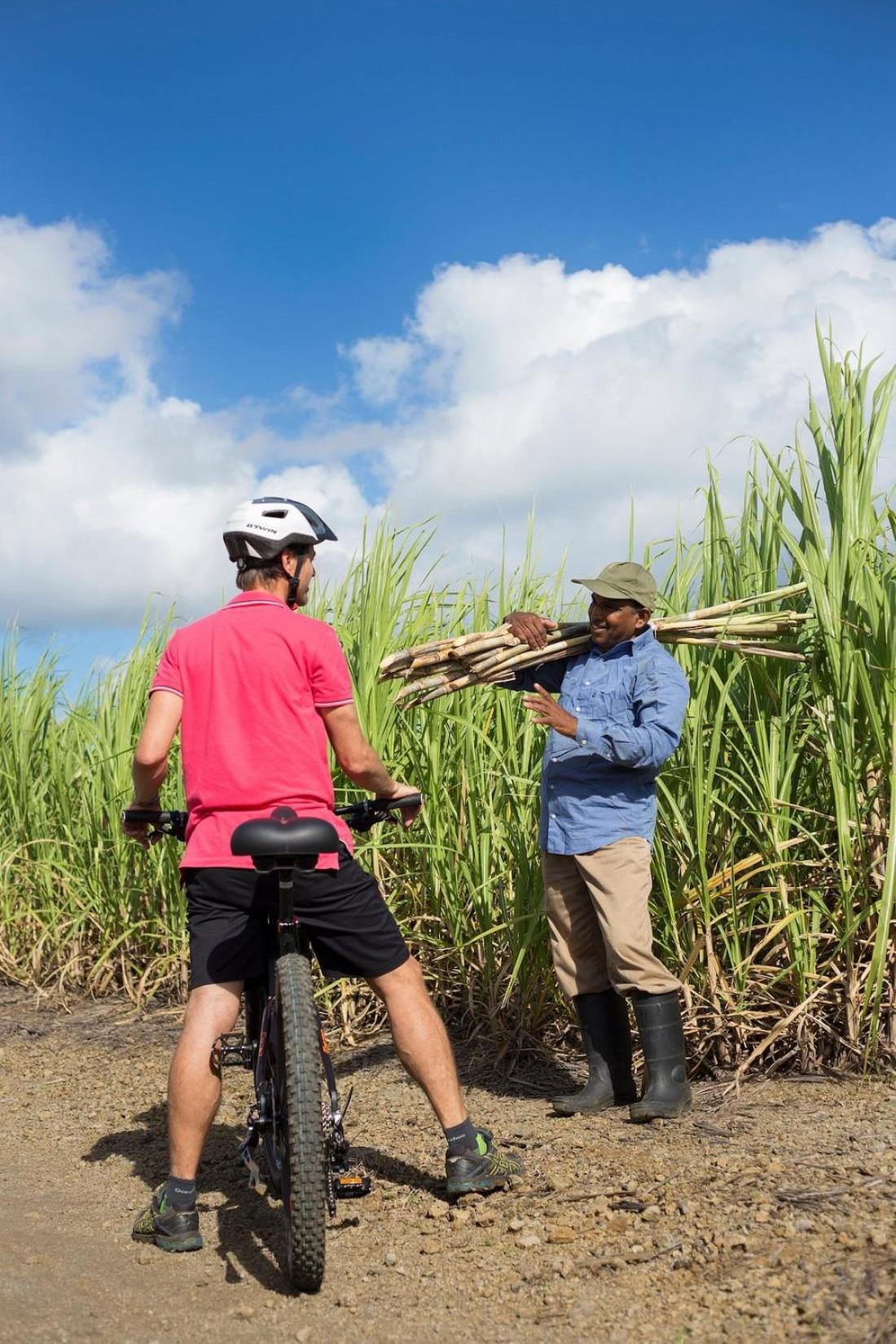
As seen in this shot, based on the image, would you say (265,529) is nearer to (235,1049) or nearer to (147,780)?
(147,780)

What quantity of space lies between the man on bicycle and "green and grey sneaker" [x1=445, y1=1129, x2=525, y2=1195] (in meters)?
0.28

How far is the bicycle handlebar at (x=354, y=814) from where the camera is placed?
364 centimetres

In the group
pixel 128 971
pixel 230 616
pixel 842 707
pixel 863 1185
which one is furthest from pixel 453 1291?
pixel 128 971

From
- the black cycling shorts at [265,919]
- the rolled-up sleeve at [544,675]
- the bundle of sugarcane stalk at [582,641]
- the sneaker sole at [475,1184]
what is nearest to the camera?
the black cycling shorts at [265,919]

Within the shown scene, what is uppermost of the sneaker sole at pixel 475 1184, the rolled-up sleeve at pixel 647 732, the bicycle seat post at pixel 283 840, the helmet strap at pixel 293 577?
the helmet strap at pixel 293 577

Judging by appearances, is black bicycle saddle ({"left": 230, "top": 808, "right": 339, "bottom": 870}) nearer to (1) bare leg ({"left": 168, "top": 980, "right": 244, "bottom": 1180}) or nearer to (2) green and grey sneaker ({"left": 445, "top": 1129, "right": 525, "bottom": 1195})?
(1) bare leg ({"left": 168, "top": 980, "right": 244, "bottom": 1180})

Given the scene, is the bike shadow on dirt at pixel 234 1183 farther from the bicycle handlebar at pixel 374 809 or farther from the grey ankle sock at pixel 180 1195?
the bicycle handlebar at pixel 374 809

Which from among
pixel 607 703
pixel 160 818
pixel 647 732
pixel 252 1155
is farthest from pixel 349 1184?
pixel 607 703

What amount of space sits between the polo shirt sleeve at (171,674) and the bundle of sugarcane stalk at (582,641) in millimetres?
1399

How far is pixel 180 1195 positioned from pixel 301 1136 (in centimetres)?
62

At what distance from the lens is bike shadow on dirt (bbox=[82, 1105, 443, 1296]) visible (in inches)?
133

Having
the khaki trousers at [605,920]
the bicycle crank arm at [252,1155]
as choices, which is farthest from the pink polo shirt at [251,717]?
the khaki trousers at [605,920]

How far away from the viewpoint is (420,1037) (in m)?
3.57

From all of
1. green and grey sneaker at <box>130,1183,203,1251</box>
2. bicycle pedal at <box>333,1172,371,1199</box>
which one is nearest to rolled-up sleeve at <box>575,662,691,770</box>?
bicycle pedal at <box>333,1172,371,1199</box>
